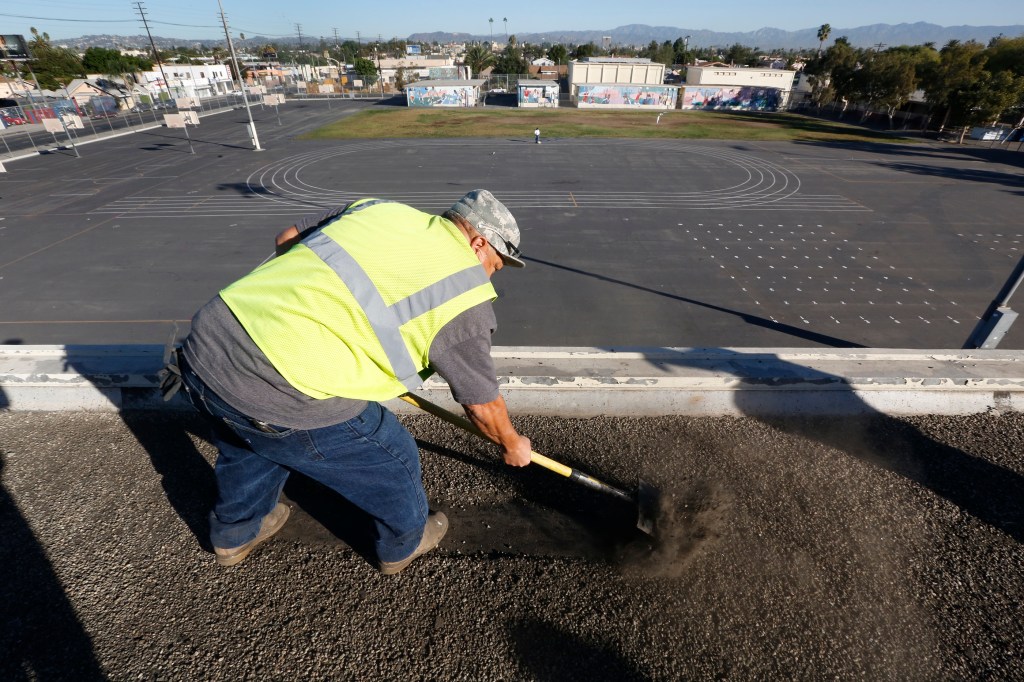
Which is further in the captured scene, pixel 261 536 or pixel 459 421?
pixel 459 421

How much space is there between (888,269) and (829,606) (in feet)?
47.0

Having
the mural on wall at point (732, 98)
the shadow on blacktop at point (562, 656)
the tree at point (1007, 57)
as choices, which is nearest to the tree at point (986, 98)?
the tree at point (1007, 57)

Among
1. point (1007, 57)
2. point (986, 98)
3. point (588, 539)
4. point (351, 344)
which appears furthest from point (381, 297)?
point (1007, 57)

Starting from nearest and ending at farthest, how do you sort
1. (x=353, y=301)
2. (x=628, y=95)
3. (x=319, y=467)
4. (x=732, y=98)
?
1. (x=353, y=301)
2. (x=319, y=467)
3. (x=628, y=95)
4. (x=732, y=98)

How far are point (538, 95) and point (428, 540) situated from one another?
53222mm

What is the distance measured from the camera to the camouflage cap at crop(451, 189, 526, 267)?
1.98 meters

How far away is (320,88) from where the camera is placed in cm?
6294

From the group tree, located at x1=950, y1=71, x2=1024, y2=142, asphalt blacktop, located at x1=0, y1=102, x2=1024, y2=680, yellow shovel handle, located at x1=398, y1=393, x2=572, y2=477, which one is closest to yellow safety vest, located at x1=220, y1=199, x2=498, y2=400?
asphalt blacktop, located at x1=0, y1=102, x2=1024, y2=680

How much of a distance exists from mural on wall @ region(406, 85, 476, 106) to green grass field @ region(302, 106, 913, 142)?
2532mm

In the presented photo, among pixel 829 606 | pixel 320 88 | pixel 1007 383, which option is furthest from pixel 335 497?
pixel 320 88

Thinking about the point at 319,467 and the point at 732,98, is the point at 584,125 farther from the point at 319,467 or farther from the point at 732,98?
the point at 319,467

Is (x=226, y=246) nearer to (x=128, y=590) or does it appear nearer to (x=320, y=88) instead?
(x=128, y=590)

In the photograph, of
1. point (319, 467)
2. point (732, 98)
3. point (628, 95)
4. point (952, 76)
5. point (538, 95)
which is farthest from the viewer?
point (732, 98)

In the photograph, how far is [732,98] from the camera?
170 feet
